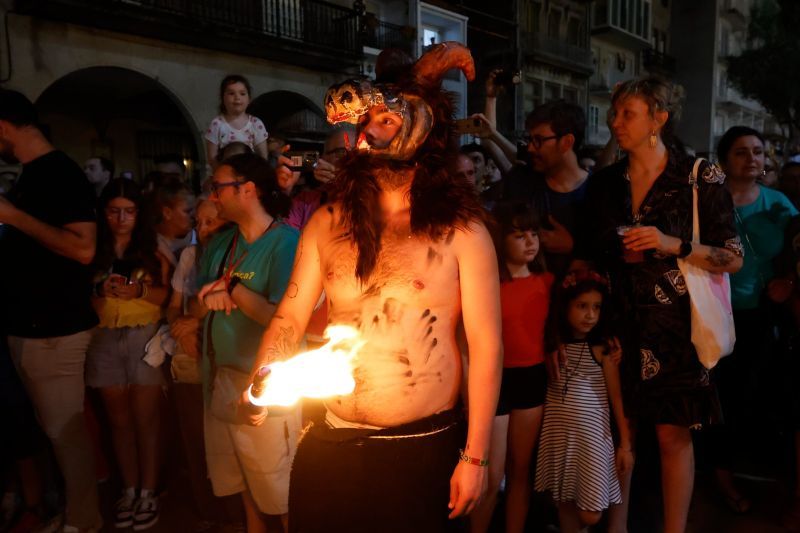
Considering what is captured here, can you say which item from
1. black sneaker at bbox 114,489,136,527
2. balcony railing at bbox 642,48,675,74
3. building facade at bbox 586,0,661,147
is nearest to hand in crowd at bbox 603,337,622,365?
black sneaker at bbox 114,489,136,527

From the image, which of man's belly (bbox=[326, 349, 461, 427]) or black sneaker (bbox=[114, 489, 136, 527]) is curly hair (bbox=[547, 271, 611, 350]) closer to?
man's belly (bbox=[326, 349, 461, 427])

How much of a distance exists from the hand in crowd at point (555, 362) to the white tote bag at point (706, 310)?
0.72 metres

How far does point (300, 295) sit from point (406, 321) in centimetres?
45

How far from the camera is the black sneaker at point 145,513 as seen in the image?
3.81m

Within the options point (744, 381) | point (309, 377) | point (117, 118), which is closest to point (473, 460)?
point (309, 377)

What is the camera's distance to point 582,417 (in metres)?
3.21

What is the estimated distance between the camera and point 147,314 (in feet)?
12.9

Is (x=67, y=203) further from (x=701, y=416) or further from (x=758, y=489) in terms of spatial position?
(x=758, y=489)

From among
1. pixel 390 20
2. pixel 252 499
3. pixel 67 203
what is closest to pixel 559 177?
pixel 252 499

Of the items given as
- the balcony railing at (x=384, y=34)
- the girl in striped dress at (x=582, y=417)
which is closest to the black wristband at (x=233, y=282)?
the girl in striped dress at (x=582, y=417)

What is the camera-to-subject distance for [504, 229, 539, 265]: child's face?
319 cm

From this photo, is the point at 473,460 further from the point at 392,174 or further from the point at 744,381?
the point at 744,381

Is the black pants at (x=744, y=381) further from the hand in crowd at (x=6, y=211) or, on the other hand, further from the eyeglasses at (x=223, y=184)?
the hand in crowd at (x=6, y=211)

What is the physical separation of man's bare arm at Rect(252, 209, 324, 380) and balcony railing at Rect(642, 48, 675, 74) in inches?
1486
